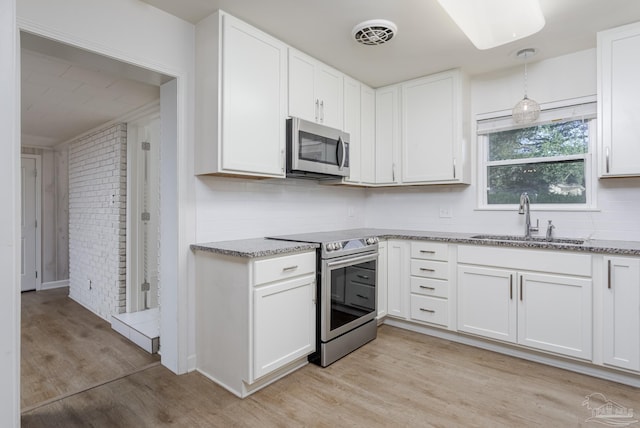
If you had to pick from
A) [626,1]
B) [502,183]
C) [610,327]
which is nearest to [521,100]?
[502,183]

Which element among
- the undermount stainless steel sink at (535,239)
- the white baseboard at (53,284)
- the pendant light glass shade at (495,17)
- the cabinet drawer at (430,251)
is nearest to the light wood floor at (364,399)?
the cabinet drawer at (430,251)

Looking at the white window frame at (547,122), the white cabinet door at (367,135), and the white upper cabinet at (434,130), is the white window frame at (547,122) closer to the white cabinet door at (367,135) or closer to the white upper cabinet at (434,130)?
the white upper cabinet at (434,130)

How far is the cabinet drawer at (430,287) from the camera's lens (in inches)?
117

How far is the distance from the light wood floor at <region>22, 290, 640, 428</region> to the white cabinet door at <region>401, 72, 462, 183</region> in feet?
5.59

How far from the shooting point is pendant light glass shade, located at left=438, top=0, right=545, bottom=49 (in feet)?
6.44

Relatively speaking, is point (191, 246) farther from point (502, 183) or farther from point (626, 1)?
point (626, 1)

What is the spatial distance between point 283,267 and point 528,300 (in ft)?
6.05

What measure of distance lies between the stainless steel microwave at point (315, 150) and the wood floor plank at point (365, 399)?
1499 mm

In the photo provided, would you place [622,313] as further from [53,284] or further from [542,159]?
[53,284]

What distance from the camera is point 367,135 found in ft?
11.8

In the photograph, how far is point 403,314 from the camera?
3.20 metres

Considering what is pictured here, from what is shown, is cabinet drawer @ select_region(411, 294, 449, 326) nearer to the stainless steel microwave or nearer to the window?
the window

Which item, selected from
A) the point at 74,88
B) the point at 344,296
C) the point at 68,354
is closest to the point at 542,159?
the point at 344,296

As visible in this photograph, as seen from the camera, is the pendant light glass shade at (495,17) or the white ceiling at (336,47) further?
the white ceiling at (336,47)
